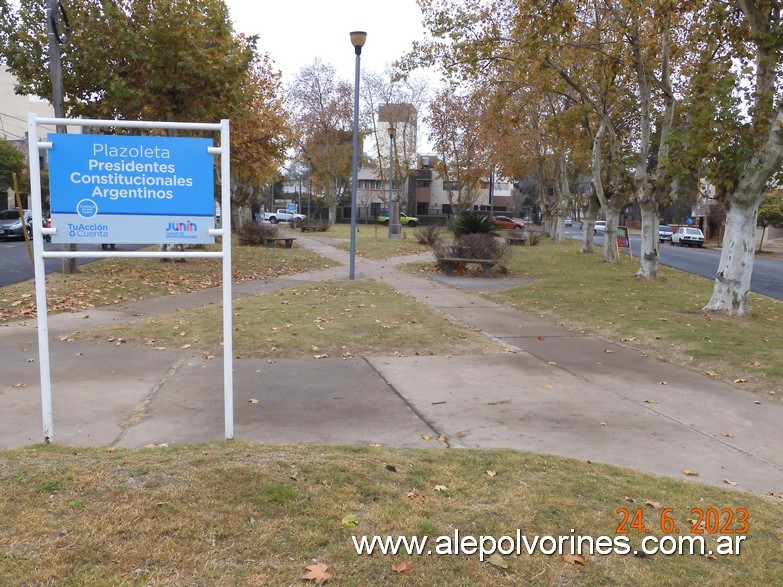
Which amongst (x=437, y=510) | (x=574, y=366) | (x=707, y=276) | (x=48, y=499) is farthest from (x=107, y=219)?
(x=707, y=276)

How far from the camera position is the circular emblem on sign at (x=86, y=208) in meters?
4.43

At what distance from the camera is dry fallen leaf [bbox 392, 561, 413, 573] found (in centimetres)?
301

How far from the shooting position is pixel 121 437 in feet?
16.2

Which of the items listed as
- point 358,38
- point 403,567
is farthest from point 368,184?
point 403,567

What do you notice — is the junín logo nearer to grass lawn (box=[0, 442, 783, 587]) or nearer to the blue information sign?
the blue information sign

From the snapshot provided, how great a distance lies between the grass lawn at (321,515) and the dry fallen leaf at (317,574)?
0.02m

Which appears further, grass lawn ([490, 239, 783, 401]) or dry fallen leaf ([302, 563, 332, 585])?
grass lawn ([490, 239, 783, 401])

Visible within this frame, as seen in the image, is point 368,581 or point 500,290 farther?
point 500,290

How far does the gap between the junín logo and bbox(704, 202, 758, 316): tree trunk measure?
993cm

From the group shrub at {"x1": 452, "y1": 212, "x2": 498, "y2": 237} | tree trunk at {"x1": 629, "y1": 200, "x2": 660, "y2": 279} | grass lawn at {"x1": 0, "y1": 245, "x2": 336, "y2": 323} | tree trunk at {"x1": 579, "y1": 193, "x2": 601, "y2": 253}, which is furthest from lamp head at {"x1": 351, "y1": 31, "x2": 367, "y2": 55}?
tree trunk at {"x1": 579, "y1": 193, "x2": 601, "y2": 253}

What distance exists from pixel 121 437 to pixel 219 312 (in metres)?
5.59

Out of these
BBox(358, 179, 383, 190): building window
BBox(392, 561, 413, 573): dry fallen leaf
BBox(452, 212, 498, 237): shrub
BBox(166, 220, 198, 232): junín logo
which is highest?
BBox(358, 179, 383, 190): building window

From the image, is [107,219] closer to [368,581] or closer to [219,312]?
[368,581]

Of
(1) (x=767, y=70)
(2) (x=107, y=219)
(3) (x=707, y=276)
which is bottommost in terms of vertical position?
(3) (x=707, y=276)
